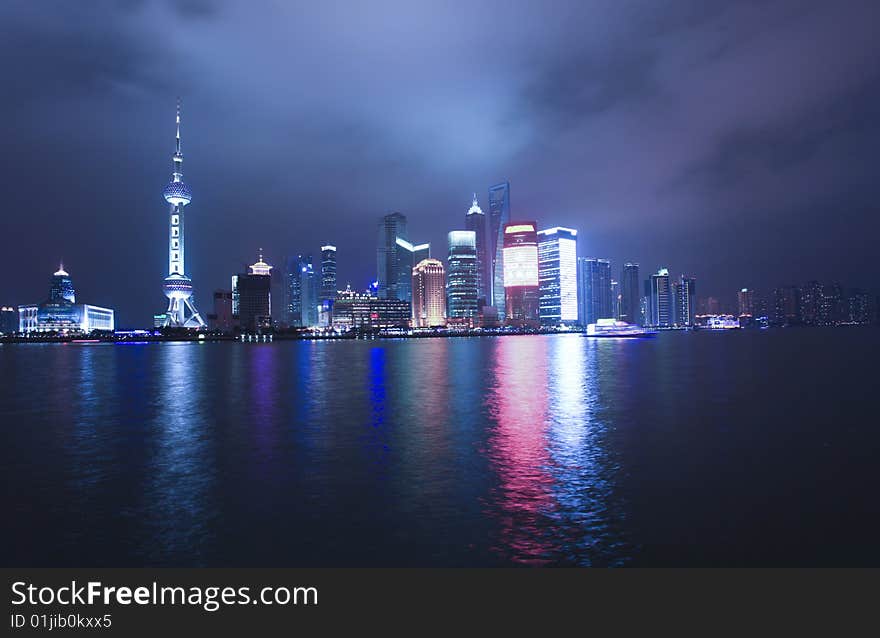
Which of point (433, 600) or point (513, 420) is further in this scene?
point (513, 420)

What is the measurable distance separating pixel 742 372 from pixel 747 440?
143 feet

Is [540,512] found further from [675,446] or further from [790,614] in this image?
[675,446]

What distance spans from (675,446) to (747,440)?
4.25m

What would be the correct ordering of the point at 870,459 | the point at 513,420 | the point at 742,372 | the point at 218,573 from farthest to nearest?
the point at 742,372, the point at 513,420, the point at 870,459, the point at 218,573

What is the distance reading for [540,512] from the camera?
17281mm

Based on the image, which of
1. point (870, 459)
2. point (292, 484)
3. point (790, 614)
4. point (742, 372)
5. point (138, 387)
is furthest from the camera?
point (742, 372)

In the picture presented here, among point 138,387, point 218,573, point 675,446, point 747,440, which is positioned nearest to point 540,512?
point 218,573

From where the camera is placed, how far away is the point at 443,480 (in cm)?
2133

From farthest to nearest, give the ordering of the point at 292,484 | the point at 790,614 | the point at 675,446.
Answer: the point at 675,446 < the point at 292,484 < the point at 790,614

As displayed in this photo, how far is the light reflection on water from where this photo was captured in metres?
14.8

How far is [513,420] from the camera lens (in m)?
34.7

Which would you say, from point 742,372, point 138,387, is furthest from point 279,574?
point 742,372

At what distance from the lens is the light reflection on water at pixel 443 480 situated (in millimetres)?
14820

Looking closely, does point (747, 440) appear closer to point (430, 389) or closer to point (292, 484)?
point (292, 484)
